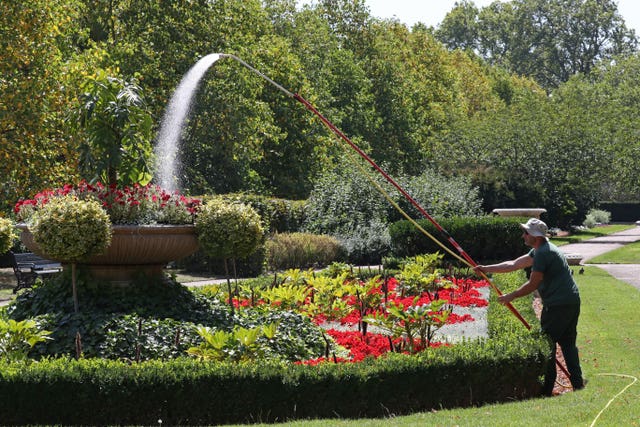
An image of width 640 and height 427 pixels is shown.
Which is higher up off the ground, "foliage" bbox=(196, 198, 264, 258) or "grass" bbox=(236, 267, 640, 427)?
"foliage" bbox=(196, 198, 264, 258)

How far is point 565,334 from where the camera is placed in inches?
338

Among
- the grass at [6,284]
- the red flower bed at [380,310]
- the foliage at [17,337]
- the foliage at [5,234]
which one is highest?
the foliage at [5,234]

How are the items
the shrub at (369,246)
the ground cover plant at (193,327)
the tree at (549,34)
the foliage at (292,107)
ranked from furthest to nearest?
the tree at (549,34)
the shrub at (369,246)
the foliage at (292,107)
the ground cover plant at (193,327)

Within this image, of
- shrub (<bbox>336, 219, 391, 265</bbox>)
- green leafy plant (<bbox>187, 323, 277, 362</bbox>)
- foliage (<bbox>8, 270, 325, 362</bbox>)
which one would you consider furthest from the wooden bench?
green leafy plant (<bbox>187, 323, 277, 362</bbox>)

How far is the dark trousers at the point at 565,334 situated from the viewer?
8.40 m

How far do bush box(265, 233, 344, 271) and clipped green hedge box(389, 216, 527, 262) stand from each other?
2.70 meters

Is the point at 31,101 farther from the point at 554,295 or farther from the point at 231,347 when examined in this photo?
the point at 554,295

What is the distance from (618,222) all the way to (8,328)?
6204cm

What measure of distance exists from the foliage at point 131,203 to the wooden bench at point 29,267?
→ 663cm

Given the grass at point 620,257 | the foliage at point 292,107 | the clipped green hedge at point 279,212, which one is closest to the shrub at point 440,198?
the foliage at point 292,107

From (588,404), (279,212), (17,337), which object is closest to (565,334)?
(588,404)

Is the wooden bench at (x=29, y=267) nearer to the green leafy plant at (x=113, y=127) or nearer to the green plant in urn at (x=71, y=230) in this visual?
the green leafy plant at (x=113, y=127)

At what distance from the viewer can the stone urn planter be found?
9.56m

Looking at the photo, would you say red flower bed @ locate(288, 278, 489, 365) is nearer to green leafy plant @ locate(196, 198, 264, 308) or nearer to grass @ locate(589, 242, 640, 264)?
green leafy plant @ locate(196, 198, 264, 308)
